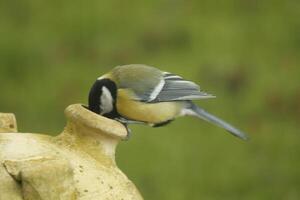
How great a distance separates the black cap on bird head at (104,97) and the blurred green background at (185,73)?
1506mm

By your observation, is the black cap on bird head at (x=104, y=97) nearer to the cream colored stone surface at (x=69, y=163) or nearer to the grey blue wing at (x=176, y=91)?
the grey blue wing at (x=176, y=91)

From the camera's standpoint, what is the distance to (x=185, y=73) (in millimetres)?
5148

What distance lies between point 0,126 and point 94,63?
3374 millimetres

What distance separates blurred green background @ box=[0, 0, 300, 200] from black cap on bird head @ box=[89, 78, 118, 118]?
151 cm

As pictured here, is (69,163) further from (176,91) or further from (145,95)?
(176,91)

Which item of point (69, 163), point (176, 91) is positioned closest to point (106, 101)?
point (176, 91)

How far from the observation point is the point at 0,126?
1927 mm

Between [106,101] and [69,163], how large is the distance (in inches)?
37.0

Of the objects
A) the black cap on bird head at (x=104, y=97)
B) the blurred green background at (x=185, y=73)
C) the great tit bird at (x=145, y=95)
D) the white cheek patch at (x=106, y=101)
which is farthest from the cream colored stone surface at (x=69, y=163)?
the blurred green background at (x=185, y=73)

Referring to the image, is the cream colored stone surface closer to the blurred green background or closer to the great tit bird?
the great tit bird

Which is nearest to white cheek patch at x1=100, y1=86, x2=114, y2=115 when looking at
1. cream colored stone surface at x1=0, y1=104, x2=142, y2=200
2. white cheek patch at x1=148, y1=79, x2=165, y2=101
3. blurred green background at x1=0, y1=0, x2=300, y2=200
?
white cheek patch at x1=148, y1=79, x2=165, y2=101

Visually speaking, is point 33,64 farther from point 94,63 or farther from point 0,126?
point 0,126

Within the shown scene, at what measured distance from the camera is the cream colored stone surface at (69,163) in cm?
168

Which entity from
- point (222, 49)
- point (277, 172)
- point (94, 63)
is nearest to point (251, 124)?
point (277, 172)
